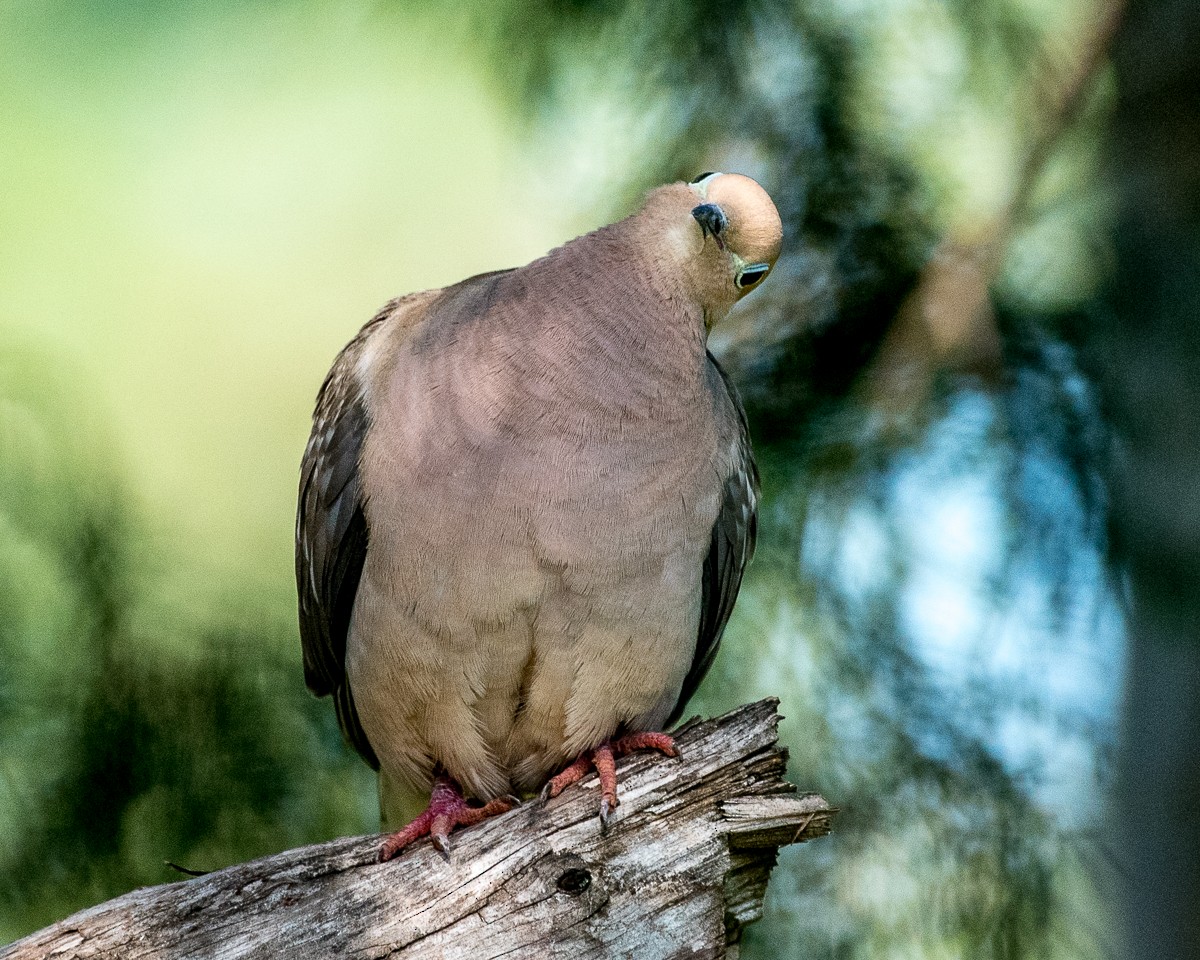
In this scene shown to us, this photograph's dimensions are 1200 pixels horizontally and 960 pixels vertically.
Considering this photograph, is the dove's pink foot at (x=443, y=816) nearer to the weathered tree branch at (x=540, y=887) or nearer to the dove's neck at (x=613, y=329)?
the weathered tree branch at (x=540, y=887)

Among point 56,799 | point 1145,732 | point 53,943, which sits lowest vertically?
point 1145,732

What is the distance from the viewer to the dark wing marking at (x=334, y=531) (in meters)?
3.45

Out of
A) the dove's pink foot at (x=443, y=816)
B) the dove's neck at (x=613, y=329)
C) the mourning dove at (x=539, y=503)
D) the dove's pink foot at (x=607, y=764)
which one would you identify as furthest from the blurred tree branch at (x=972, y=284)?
the dove's pink foot at (x=443, y=816)

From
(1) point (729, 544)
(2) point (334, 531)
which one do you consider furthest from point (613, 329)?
(2) point (334, 531)

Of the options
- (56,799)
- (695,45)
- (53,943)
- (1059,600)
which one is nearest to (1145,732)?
(1059,600)

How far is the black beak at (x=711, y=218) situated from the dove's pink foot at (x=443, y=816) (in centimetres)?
151

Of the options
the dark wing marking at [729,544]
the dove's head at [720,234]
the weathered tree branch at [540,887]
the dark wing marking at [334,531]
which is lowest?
the weathered tree branch at [540,887]

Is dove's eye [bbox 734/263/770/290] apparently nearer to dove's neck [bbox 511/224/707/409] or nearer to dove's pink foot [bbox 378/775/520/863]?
dove's neck [bbox 511/224/707/409]

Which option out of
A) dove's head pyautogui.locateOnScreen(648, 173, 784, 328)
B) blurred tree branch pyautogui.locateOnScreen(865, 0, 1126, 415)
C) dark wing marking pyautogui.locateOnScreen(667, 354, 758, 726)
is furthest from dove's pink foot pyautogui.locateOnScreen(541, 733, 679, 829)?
blurred tree branch pyautogui.locateOnScreen(865, 0, 1126, 415)

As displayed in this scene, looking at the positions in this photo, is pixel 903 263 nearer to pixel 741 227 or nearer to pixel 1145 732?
pixel 741 227

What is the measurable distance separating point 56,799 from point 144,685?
1.34ft

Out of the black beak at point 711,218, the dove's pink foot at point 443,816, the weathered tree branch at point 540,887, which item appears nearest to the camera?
the weathered tree branch at point 540,887

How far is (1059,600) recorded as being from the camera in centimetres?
411

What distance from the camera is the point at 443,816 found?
10.2ft
